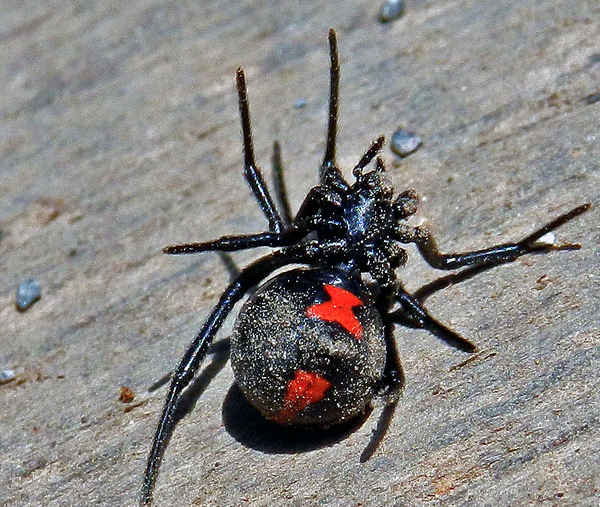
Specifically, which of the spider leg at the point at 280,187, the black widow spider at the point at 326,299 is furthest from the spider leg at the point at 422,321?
the spider leg at the point at 280,187

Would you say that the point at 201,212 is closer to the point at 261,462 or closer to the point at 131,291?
the point at 131,291

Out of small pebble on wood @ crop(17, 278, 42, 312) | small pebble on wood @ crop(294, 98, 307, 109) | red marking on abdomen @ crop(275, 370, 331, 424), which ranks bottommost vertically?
red marking on abdomen @ crop(275, 370, 331, 424)

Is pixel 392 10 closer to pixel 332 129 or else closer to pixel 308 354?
pixel 332 129

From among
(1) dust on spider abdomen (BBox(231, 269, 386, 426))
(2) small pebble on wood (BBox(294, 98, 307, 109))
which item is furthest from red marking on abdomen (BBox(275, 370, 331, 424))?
(2) small pebble on wood (BBox(294, 98, 307, 109))

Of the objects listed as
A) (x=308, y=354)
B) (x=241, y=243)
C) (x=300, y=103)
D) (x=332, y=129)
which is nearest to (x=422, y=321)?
(x=308, y=354)

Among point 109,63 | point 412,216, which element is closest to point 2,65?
point 109,63

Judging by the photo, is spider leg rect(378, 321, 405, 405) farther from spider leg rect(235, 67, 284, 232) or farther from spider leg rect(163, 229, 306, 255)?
spider leg rect(235, 67, 284, 232)
